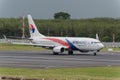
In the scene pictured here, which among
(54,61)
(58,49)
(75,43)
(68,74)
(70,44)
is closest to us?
(68,74)

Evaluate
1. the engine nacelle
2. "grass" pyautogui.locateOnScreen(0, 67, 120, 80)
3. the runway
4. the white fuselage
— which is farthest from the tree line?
"grass" pyautogui.locateOnScreen(0, 67, 120, 80)

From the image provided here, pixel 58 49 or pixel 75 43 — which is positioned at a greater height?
pixel 75 43

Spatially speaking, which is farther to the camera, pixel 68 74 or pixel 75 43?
pixel 75 43

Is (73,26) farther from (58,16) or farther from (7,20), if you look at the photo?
(58,16)

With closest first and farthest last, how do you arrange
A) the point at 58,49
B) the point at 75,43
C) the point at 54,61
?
the point at 54,61 → the point at 58,49 → the point at 75,43

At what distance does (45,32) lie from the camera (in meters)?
99.2

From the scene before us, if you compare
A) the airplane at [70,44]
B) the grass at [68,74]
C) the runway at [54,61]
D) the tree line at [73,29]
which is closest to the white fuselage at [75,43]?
the airplane at [70,44]

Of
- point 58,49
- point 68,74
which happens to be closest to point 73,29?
point 58,49

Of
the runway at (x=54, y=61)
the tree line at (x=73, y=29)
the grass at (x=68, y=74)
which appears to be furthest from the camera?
the tree line at (x=73, y=29)

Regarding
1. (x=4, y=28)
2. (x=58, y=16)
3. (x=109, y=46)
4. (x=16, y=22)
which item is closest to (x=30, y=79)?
(x=109, y=46)

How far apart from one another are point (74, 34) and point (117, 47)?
26.7 metres

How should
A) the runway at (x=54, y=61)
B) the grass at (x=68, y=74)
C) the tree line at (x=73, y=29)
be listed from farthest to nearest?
the tree line at (x=73, y=29), the runway at (x=54, y=61), the grass at (x=68, y=74)

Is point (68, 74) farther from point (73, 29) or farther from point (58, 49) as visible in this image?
point (73, 29)

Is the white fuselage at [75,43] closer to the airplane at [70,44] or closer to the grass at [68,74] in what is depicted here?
the airplane at [70,44]
